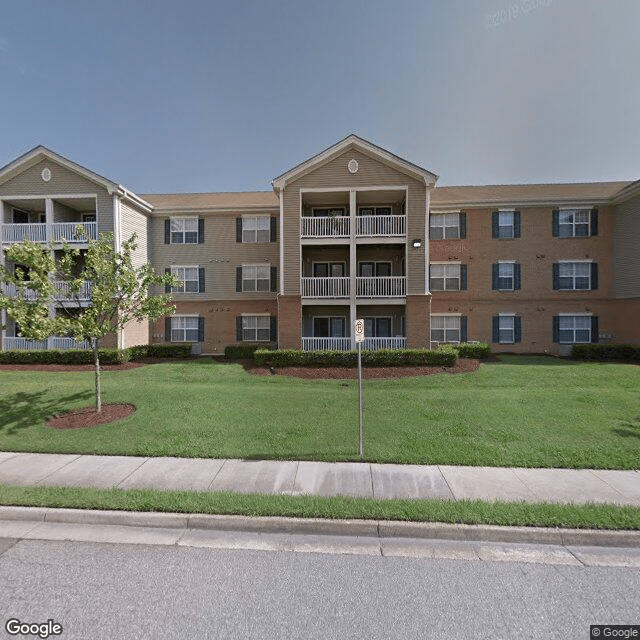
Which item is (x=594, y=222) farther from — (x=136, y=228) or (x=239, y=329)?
(x=136, y=228)

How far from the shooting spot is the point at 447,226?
62.3ft

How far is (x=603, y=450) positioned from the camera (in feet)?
20.5

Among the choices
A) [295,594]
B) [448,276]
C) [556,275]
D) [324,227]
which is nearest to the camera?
[295,594]

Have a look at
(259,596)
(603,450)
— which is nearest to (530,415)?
(603,450)

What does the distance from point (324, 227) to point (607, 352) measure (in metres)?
15.1

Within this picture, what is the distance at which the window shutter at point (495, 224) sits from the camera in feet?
61.6

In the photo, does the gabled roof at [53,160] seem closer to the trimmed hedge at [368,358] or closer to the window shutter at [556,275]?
the trimmed hedge at [368,358]

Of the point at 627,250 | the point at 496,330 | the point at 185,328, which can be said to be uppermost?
the point at 627,250

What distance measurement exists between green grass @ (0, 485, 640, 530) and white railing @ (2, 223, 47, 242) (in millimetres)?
17878

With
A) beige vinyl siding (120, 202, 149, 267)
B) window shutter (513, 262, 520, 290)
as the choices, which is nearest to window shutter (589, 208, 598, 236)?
window shutter (513, 262, 520, 290)

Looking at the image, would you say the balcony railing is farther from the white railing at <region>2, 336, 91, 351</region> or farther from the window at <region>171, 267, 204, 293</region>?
the white railing at <region>2, 336, 91, 351</region>

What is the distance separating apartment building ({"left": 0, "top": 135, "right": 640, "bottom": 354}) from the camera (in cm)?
1627

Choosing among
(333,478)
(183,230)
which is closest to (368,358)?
(333,478)

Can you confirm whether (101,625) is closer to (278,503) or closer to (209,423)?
(278,503)
